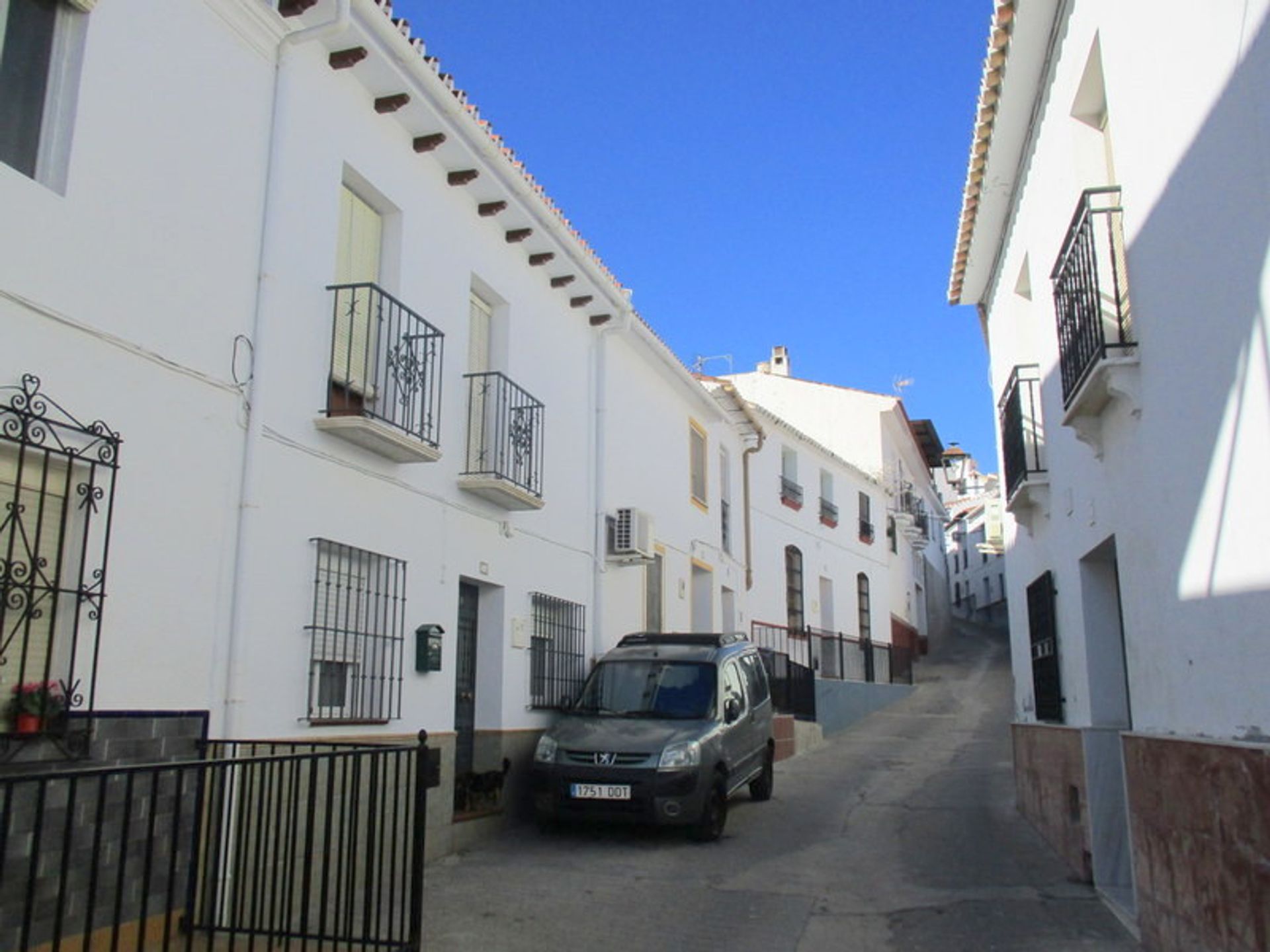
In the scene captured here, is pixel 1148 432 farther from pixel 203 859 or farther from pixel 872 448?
pixel 872 448

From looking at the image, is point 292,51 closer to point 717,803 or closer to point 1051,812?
point 717,803

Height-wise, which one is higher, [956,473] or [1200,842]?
[956,473]

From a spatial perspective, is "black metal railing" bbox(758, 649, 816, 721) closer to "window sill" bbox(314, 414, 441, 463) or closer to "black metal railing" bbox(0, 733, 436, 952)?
"window sill" bbox(314, 414, 441, 463)

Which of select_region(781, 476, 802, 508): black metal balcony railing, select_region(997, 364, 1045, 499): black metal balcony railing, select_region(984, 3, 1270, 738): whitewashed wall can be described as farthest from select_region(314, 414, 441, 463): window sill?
select_region(781, 476, 802, 508): black metal balcony railing

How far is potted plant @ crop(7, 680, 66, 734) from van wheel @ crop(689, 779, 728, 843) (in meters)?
5.76

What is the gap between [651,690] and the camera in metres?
10.7

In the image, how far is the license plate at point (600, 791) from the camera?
9.37 m

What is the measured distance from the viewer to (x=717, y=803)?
987cm

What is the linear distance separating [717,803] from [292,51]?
23.1 ft

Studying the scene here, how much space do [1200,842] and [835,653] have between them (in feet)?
56.1

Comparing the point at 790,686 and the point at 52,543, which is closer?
the point at 52,543

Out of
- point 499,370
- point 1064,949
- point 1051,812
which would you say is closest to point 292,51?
point 499,370

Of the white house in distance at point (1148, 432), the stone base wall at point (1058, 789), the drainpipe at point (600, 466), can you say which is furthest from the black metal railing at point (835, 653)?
the white house in distance at point (1148, 432)

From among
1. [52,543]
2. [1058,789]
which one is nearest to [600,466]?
[1058,789]
